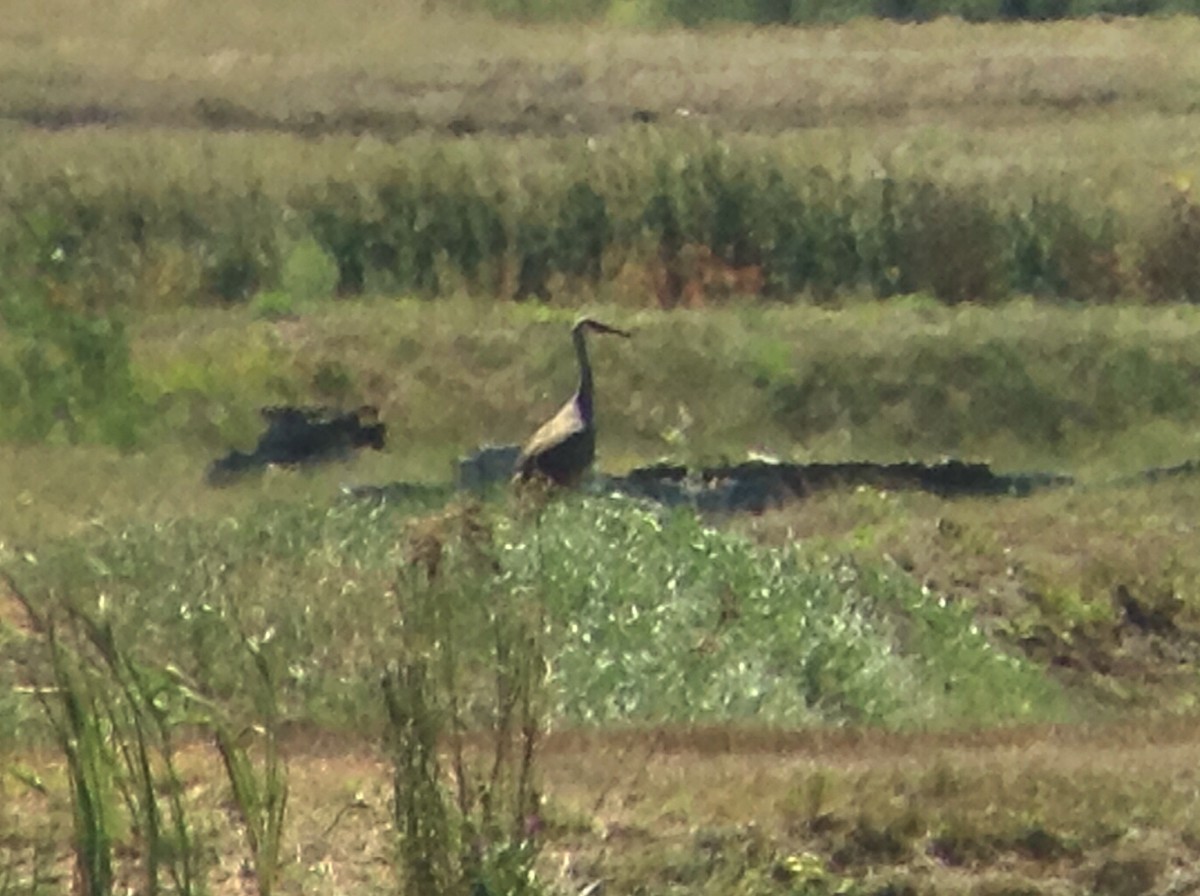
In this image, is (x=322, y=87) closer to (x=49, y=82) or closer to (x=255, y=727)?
(x=49, y=82)

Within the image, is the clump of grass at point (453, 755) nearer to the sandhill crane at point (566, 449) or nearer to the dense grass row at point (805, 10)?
the sandhill crane at point (566, 449)

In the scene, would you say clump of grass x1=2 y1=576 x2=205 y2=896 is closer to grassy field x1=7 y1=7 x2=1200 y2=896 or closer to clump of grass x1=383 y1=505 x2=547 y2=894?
grassy field x1=7 y1=7 x2=1200 y2=896

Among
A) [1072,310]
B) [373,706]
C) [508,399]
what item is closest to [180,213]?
[508,399]

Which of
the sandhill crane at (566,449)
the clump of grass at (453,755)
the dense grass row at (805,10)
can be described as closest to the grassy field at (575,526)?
the clump of grass at (453,755)

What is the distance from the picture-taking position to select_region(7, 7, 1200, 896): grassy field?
732 cm

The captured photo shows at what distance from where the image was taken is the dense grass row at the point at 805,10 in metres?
34.7

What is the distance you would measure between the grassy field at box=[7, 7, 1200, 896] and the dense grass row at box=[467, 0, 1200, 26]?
103 inches

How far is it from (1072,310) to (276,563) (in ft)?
33.6

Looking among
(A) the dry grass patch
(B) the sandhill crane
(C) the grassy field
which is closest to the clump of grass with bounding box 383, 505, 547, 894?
(C) the grassy field

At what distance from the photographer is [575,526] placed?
13.5 m

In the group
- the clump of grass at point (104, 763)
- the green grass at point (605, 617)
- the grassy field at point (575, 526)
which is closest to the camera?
the clump of grass at point (104, 763)

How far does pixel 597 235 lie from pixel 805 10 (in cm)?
1423

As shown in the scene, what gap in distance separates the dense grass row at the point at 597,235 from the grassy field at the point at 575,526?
10 cm

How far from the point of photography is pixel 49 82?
86.5ft
